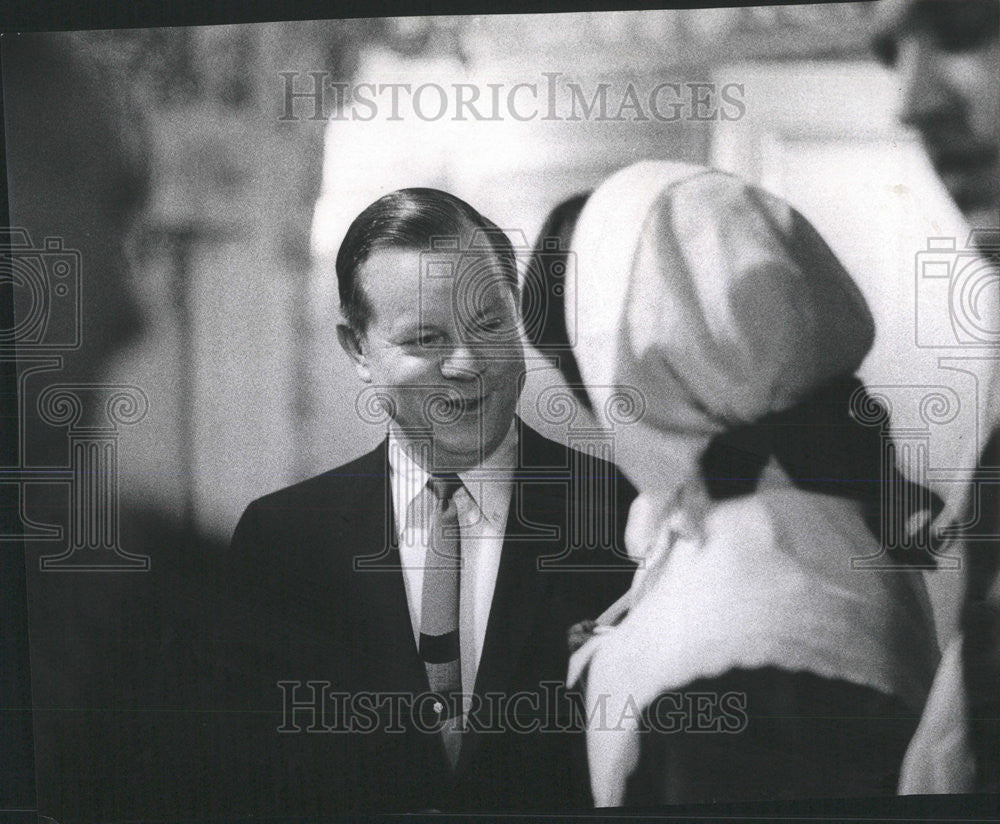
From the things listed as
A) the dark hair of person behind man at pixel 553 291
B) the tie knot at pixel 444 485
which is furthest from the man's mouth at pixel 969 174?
the tie knot at pixel 444 485

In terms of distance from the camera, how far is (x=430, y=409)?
2.43 metres

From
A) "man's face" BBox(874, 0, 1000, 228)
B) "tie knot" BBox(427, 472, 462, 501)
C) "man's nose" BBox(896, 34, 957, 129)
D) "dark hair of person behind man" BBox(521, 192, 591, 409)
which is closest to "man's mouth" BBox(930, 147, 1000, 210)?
"man's face" BBox(874, 0, 1000, 228)

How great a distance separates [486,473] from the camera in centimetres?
243

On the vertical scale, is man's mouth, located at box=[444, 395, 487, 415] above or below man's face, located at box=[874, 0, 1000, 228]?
below

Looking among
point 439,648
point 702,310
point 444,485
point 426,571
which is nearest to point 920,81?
point 702,310

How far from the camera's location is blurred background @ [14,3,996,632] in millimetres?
2389

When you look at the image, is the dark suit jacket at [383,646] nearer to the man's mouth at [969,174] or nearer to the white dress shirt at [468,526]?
the white dress shirt at [468,526]

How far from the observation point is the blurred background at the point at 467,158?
7.84 ft

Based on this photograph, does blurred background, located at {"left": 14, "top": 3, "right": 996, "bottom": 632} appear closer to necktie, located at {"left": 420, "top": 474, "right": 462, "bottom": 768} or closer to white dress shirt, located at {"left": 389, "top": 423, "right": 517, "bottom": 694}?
white dress shirt, located at {"left": 389, "top": 423, "right": 517, "bottom": 694}

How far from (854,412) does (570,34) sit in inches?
47.1

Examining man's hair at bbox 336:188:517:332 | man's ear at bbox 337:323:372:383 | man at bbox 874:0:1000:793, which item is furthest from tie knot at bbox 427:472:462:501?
man at bbox 874:0:1000:793

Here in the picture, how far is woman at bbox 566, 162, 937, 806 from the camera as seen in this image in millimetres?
2402

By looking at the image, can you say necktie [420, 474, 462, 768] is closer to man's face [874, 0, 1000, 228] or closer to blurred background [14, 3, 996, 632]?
blurred background [14, 3, 996, 632]

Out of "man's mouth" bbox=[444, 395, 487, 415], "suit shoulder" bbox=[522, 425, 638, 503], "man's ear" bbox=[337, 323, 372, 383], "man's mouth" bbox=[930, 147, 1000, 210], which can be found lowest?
"suit shoulder" bbox=[522, 425, 638, 503]
